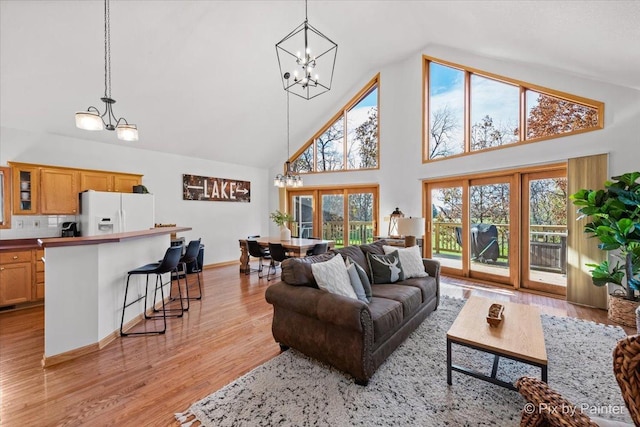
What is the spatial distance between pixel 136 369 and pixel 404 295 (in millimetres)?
2529

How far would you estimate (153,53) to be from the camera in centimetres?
376

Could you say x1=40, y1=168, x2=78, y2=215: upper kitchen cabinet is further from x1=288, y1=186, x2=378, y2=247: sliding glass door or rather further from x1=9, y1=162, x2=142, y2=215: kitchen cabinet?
x1=288, y1=186, x2=378, y2=247: sliding glass door

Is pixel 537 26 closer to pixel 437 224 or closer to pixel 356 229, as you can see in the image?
pixel 437 224

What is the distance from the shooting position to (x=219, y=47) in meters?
4.14

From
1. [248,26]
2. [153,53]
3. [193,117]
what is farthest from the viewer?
[193,117]

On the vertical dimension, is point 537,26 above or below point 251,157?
above

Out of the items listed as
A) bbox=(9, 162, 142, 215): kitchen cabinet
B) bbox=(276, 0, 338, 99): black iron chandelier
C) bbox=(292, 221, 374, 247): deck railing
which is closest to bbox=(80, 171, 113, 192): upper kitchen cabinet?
bbox=(9, 162, 142, 215): kitchen cabinet

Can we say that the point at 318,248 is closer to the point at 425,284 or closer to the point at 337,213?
the point at 425,284

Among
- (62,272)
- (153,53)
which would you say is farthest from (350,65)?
(62,272)

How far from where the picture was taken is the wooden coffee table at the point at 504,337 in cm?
172

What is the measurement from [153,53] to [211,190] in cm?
331

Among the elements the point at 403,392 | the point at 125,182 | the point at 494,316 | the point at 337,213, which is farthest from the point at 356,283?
the point at 125,182

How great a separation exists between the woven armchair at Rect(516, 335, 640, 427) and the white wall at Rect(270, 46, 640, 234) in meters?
4.16

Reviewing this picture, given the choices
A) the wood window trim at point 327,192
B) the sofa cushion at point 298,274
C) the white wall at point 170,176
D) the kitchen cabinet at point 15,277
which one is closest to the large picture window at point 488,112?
the wood window trim at point 327,192
